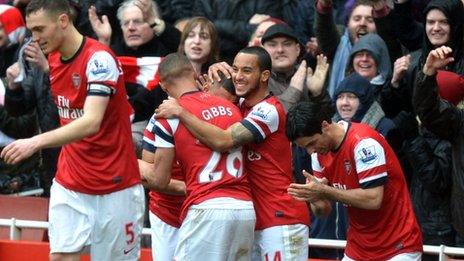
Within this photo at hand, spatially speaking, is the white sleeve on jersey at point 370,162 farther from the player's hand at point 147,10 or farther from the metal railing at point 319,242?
the player's hand at point 147,10

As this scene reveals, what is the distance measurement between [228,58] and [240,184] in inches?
136

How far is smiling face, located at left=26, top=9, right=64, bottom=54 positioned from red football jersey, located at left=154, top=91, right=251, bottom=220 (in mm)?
935

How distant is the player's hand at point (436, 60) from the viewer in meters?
10.3

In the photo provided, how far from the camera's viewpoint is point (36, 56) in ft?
40.5

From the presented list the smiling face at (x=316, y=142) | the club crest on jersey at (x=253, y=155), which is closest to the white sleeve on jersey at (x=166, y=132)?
the club crest on jersey at (x=253, y=155)

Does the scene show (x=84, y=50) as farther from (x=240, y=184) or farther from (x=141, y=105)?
(x=141, y=105)

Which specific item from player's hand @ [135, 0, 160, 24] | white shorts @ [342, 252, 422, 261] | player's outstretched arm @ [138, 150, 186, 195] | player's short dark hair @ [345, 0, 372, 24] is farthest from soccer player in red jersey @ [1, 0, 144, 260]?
player's short dark hair @ [345, 0, 372, 24]

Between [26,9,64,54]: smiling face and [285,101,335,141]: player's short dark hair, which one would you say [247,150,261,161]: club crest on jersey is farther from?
[26,9,64,54]: smiling face

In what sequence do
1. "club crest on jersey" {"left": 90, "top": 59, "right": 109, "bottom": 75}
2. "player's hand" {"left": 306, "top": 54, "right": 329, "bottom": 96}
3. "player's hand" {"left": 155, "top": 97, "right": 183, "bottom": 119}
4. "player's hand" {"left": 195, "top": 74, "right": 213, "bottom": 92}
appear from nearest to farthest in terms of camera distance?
"player's hand" {"left": 155, "top": 97, "right": 183, "bottom": 119}, "club crest on jersey" {"left": 90, "top": 59, "right": 109, "bottom": 75}, "player's hand" {"left": 195, "top": 74, "right": 213, "bottom": 92}, "player's hand" {"left": 306, "top": 54, "right": 329, "bottom": 96}

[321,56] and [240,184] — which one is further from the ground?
[321,56]

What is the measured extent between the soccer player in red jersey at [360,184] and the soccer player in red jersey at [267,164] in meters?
0.19

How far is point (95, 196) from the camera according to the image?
1014 cm

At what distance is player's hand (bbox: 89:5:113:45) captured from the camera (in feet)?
41.4

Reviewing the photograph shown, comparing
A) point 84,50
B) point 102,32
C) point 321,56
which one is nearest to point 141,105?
point 102,32
